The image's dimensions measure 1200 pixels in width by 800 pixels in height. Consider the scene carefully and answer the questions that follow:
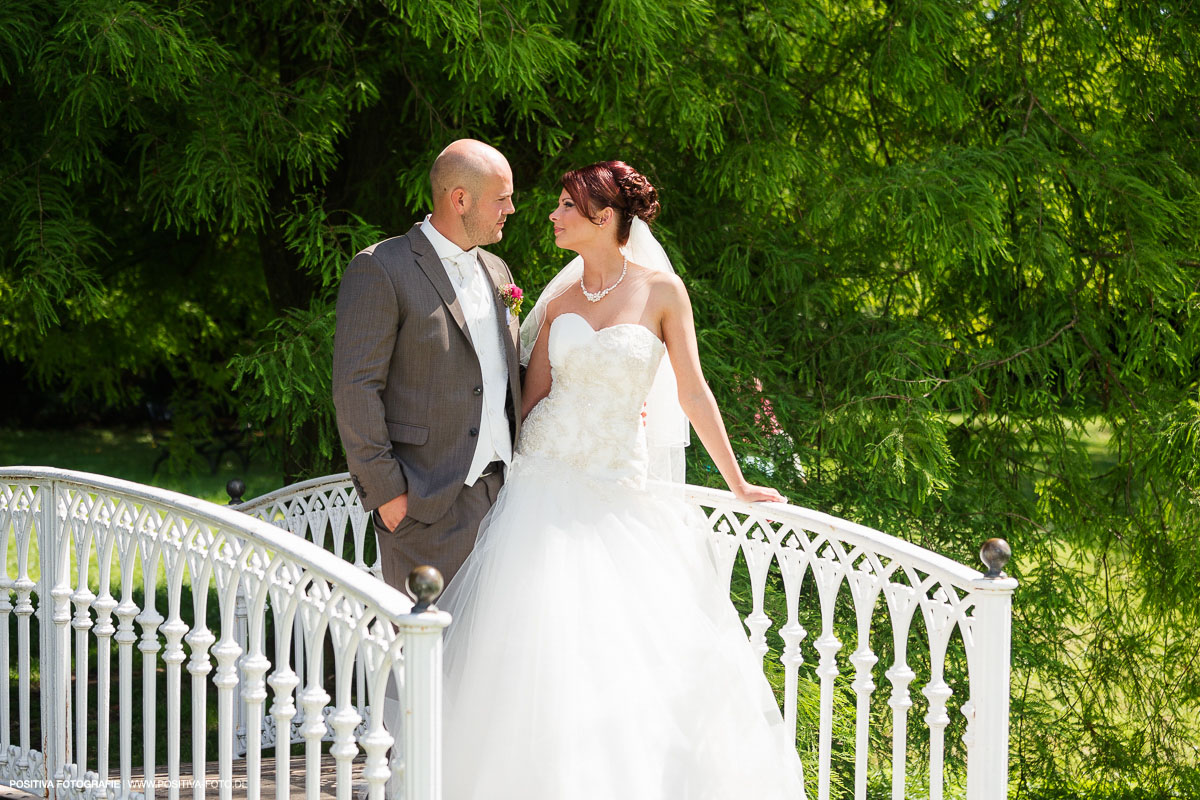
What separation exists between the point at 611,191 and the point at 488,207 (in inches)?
14.6

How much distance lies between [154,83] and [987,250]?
3449 millimetres

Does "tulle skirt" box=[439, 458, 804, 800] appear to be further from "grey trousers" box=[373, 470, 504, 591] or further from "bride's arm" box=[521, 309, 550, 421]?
"bride's arm" box=[521, 309, 550, 421]

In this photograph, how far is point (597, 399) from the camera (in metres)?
3.41

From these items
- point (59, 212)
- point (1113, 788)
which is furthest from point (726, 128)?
point (1113, 788)

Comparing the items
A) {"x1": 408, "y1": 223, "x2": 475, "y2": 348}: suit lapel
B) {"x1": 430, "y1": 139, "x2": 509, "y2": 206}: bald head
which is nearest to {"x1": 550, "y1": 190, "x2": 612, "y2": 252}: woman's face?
{"x1": 430, "y1": 139, "x2": 509, "y2": 206}: bald head

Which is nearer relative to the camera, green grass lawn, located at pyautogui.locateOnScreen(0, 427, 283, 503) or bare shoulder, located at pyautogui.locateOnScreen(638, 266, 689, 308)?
bare shoulder, located at pyautogui.locateOnScreen(638, 266, 689, 308)

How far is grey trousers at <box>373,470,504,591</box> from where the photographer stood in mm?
3287

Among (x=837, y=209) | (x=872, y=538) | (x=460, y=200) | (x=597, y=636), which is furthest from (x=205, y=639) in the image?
(x=837, y=209)

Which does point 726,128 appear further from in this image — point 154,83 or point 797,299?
point 154,83

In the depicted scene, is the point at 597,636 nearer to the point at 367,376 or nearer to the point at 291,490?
the point at 367,376

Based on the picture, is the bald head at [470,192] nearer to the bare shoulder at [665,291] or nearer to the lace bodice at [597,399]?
the lace bodice at [597,399]

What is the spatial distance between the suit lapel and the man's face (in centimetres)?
13

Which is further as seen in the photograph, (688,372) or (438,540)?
(688,372)

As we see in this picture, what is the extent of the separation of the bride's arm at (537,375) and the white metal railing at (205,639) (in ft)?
2.93
